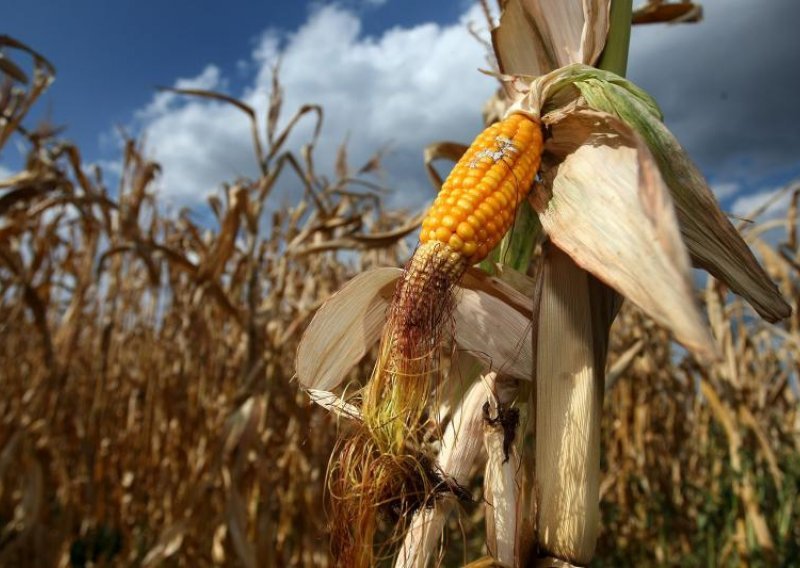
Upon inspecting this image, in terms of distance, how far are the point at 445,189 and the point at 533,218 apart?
0.78 feet

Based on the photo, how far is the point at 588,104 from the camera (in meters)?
0.91

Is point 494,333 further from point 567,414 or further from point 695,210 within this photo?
point 695,210

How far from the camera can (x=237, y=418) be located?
2658 millimetres

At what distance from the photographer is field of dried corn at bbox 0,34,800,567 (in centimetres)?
294

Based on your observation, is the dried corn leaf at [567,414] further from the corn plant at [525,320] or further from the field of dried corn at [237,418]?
the field of dried corn at [237,418]

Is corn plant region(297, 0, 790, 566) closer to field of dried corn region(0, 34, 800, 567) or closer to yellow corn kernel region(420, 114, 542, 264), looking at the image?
yellow corn kernel region(420, 114, 542, 264)

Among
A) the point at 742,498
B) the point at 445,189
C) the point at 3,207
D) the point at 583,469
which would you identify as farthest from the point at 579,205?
the point at 742,498

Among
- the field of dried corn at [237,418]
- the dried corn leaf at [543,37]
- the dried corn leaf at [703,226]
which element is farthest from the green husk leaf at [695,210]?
the field of dried corn at [237,418]

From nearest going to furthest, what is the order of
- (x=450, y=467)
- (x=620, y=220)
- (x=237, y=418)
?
(x=620, y=220), (x=450, y=467), (x=237, y=418)

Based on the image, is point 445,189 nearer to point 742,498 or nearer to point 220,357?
point 742,498

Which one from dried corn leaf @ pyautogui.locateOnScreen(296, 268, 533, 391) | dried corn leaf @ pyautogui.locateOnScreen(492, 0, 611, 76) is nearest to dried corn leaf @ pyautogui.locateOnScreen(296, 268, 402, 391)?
dried corn leaf @ pyautogui.locateOnScreen(296, 268, 533, 391)

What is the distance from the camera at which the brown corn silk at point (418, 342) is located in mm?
838

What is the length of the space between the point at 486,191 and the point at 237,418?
2.13 metres

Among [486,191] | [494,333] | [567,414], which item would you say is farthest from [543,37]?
[567,414]
